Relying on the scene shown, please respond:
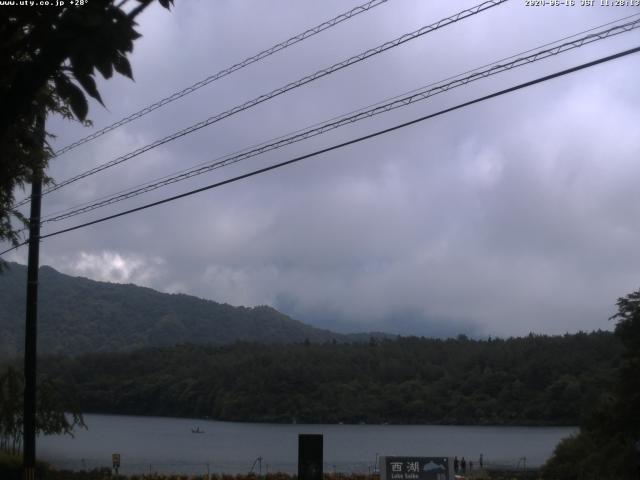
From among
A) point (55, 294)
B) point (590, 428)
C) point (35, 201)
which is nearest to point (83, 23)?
point (35, 201)

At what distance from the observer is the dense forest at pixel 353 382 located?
87.2 m

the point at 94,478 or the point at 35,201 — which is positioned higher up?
the point at 35,201

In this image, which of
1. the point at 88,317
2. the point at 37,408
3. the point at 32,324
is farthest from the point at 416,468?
the point at 88,317

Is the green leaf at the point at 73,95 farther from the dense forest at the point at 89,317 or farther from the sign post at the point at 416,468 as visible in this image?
the dense forest at the point at 89,317

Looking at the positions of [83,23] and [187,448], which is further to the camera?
[187,448]

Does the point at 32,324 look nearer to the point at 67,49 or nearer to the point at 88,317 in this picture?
the point at 67,49

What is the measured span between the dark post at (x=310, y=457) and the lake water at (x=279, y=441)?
45.6 meters

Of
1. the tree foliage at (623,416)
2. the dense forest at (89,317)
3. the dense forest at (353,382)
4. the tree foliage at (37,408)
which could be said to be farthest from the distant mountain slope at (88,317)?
the tree foliage at (623,416)

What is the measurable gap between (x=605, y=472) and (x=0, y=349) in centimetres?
2370

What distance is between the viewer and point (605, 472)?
92.4 feet

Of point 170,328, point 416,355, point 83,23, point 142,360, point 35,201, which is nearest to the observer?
point 83,23

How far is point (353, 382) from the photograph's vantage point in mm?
106688

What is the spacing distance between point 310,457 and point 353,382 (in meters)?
93.0

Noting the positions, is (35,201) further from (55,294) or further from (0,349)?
(55,294)
